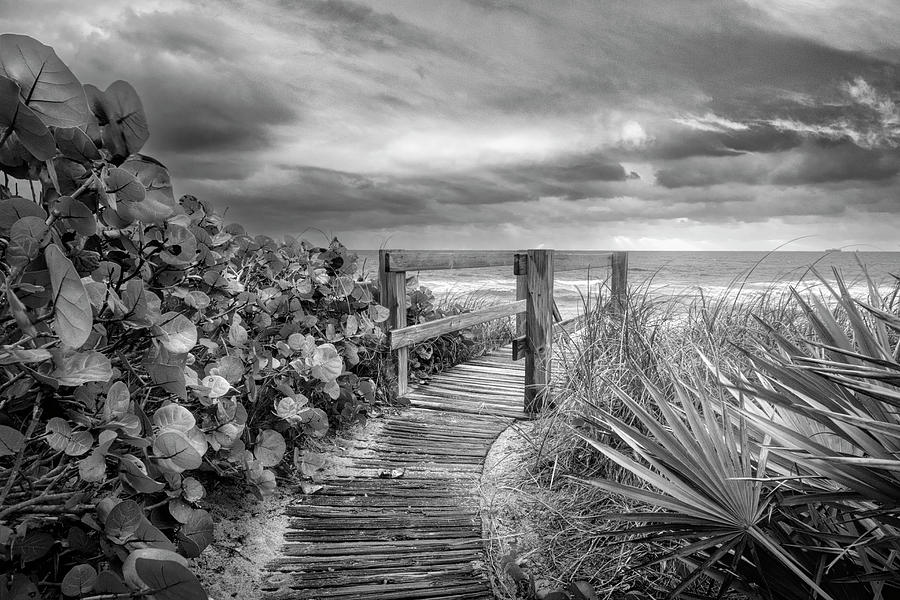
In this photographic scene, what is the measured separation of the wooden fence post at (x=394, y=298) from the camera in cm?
470

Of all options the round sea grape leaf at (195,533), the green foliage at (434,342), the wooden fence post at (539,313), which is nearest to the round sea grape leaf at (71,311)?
the round sea grape leaf at (195,533)

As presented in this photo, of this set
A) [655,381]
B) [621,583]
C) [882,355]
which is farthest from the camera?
[655,381]

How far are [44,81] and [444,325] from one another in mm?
4264

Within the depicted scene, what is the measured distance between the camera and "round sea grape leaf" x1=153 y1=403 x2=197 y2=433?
1.45m

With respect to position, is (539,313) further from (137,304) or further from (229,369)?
(137,304)

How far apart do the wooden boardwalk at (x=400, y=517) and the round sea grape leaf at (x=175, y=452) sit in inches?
44.8

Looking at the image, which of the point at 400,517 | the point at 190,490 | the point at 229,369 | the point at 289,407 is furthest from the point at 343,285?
the point at 190,490

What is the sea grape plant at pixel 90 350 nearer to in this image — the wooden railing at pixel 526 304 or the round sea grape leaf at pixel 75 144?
the round sea grape leaf at pixel 75 144

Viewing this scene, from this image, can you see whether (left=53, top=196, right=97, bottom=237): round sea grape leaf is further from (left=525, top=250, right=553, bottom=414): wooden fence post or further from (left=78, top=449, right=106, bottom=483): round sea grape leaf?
(left=525, top=250, right=553, bottom=414): wooden fence post

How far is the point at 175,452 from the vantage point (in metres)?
1.42

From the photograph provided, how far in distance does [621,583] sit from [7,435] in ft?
6.94

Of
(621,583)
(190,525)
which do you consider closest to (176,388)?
(190,525)

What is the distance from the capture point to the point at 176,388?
4.91 ft

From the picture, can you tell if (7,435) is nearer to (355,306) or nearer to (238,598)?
(238,598)
